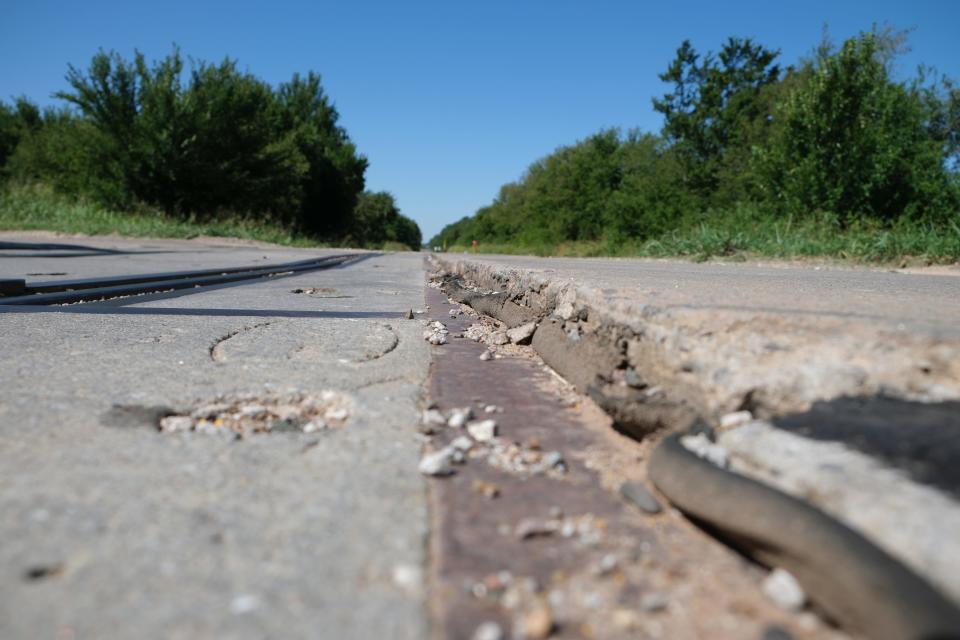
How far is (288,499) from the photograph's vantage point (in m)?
0.80

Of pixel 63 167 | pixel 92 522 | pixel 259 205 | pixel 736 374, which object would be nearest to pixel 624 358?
pixel 736 374

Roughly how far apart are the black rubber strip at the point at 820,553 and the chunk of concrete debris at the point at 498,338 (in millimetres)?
1262

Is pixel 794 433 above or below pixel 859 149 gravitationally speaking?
below

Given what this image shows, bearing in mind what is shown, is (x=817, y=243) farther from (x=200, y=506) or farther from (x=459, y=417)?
(x=200, y=506)

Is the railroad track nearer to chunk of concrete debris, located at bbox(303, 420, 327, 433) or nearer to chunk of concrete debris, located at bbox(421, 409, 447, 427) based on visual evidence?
chunk of concrete debris, located at bbox(303, 420, 327, 433)

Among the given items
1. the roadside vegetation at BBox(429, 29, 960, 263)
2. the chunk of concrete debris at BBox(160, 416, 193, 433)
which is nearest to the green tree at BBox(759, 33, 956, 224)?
the roadside vegetation at BBox(429, 29, 960, 263)

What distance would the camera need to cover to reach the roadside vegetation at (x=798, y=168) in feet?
34.6

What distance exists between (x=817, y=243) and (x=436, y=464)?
385 inches

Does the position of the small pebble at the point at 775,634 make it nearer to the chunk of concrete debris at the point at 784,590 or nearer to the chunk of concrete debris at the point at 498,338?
the chunk of concrete debris at the point at 784,590

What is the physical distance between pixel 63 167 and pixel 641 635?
31546mm

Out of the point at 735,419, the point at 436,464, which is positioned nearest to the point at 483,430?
the point at 436,464

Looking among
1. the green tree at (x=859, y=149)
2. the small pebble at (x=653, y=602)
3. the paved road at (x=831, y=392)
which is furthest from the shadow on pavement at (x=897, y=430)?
the green tree at (x=859, y=149)

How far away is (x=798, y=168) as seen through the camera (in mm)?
12930

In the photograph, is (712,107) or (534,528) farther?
(712,107)
